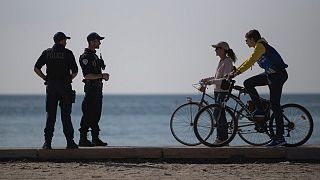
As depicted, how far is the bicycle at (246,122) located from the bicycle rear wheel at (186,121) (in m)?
0.33

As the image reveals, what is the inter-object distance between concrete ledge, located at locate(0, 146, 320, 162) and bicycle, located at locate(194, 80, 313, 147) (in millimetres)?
391

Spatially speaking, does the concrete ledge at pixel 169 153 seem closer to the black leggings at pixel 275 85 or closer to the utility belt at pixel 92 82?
the black leggings at pixel 275 85

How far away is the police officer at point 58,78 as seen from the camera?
1187 cm

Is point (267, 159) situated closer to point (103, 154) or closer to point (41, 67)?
point (103, 154)

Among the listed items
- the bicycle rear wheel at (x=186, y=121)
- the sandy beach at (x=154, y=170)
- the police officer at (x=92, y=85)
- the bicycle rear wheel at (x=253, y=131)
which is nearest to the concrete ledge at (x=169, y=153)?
the sandy beach at (x=154, y=170)

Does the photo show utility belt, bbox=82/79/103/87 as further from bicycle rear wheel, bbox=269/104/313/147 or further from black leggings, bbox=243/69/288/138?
bicycle rear wheel, bbox=269/104/313/147

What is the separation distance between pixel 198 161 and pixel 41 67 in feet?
9.54

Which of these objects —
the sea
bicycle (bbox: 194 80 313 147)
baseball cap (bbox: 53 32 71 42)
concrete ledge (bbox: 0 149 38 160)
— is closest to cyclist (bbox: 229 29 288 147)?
bicycle (bbox: 194 80 313 147)

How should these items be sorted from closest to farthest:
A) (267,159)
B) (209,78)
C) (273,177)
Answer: (273,177) < (267,159) < (209,78)

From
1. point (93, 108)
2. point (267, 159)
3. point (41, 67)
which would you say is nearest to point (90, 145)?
point (93, 108)

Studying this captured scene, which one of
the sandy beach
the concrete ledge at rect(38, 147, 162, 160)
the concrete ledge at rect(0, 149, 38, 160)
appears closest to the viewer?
the sandy beach

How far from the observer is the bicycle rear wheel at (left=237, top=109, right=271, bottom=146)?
12.0 meters

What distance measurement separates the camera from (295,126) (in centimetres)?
1201

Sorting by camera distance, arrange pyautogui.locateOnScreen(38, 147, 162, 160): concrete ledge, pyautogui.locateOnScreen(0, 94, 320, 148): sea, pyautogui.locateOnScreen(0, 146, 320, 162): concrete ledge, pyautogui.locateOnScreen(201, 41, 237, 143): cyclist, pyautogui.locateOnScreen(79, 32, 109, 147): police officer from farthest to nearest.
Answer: pyautogui.locateOnScreen(0, 94, 320, 148): sea < pyautogui.locateOnScreen(79, 32, 109, 147): police officer < pyautogui.locateOnScreen(201, 41, 237, 143): cyclist < pyautogui.locateOnScreen(38, 147, 162, 160): concrete ledge < pyautogui.locateOnScreen(0, 146, 320, 162): concrete ledge
